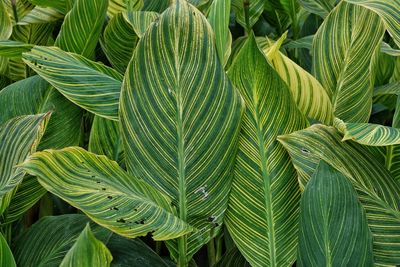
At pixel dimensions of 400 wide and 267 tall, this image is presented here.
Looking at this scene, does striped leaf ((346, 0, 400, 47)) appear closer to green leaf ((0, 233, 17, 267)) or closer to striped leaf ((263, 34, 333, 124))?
striped leaf ((263, 34, 333, 124))

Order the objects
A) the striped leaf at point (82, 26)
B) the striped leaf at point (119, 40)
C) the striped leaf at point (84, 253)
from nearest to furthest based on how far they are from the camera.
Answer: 1. the striped leaf at point (84, 253)
2. the striped leaf at point (82, 26)
3. the striped leaf at point (119, 40)

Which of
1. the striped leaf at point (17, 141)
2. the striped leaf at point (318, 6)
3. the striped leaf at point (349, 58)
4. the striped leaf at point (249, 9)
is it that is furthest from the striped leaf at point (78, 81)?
the striped leaf at point (318, 6)

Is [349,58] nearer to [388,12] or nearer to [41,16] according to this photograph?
[388,12]

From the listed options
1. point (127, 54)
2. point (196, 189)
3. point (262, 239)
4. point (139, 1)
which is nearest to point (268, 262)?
point (262, 239)

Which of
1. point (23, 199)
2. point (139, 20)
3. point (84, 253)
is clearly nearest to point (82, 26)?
point (139, 20)

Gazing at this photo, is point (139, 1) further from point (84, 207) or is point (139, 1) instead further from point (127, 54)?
point (84, 207)

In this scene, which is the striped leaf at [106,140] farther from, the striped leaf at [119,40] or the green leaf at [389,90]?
the green leaf at [389,90]

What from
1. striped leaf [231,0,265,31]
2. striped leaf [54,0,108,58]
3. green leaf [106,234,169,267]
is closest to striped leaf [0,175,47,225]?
green leaf [106,234,169,267]

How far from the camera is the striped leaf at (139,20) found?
1.22 m

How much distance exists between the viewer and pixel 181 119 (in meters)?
0.98

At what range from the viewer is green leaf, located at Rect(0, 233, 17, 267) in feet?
2.97

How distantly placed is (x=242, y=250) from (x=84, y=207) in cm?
27

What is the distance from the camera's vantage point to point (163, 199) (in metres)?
0.95

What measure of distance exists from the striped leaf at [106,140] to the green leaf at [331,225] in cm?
42
